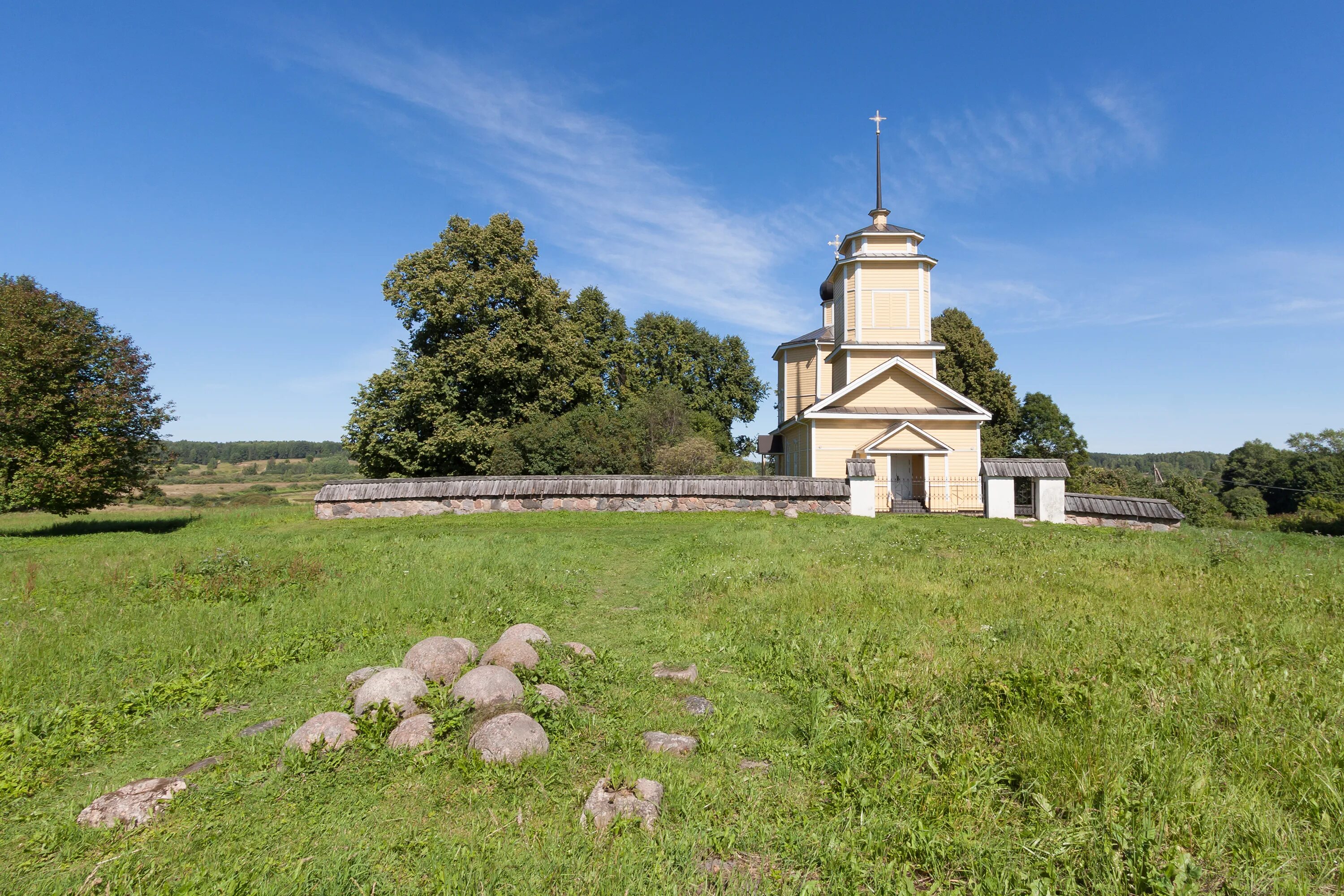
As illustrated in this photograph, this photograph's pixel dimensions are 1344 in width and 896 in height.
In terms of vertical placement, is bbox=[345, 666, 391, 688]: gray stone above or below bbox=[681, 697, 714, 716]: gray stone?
above

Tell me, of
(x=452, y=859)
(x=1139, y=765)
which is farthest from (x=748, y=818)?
(x=1139, y=765)

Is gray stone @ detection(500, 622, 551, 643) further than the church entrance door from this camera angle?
No

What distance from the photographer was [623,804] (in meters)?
3.50

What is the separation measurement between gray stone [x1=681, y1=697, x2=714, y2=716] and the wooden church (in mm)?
18776

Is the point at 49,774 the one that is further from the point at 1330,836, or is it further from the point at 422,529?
the point at 422,529

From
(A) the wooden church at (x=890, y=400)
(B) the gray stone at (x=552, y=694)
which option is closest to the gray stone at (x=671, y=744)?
(B) the gray stone at (x=552, y=694)

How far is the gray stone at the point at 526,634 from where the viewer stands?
19.4 feet

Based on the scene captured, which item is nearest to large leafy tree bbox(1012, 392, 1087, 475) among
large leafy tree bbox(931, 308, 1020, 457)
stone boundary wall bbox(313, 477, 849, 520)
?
large leafy tree bbox(931, 308, 1020, 457)

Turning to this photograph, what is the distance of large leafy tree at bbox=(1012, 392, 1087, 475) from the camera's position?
36.8 meters

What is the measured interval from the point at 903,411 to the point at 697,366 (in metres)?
21.5

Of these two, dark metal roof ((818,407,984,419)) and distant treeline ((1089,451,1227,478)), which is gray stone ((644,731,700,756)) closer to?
dark metal roof ((818,407,984,419))

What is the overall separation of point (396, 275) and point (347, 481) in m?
11.7

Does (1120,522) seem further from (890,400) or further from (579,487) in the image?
(579,487)

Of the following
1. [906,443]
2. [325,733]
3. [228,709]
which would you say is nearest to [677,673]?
[325,733]
